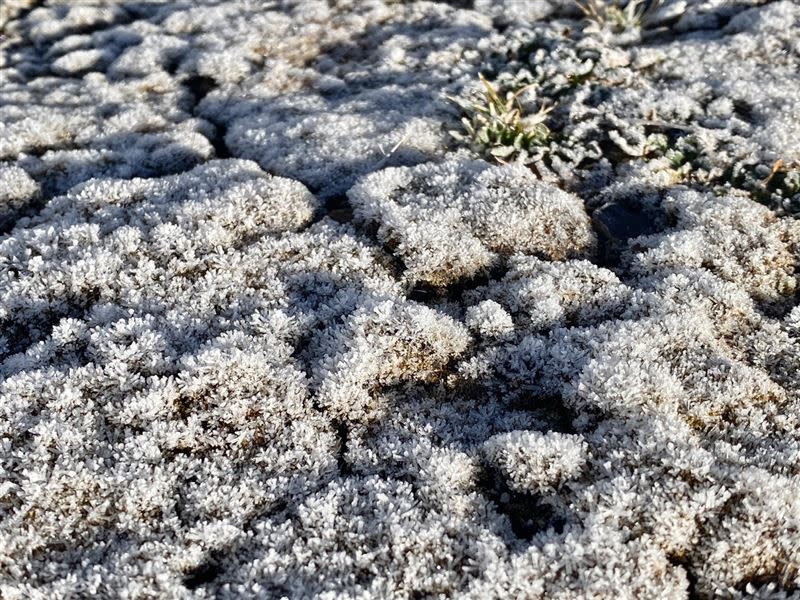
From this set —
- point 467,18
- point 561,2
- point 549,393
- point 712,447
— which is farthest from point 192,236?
point 561,2

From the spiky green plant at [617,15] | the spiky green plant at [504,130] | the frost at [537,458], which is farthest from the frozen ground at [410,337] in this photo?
the spiky green plant at [617,15]

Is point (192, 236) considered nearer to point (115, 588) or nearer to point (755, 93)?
point (115, 588)

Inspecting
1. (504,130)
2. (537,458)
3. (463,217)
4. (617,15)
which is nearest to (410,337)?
(537,458)

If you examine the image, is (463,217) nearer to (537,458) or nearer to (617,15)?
(537,458)

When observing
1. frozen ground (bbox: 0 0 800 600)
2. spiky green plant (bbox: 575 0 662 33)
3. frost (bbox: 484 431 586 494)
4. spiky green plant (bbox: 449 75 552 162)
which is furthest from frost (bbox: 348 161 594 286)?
spiky green plant (bbox: 575 0 662 33)

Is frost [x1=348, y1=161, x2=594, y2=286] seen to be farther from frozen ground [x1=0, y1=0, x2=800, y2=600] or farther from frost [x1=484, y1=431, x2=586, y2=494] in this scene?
frost [x1=484, y1=431, x2=586, y2=494]
